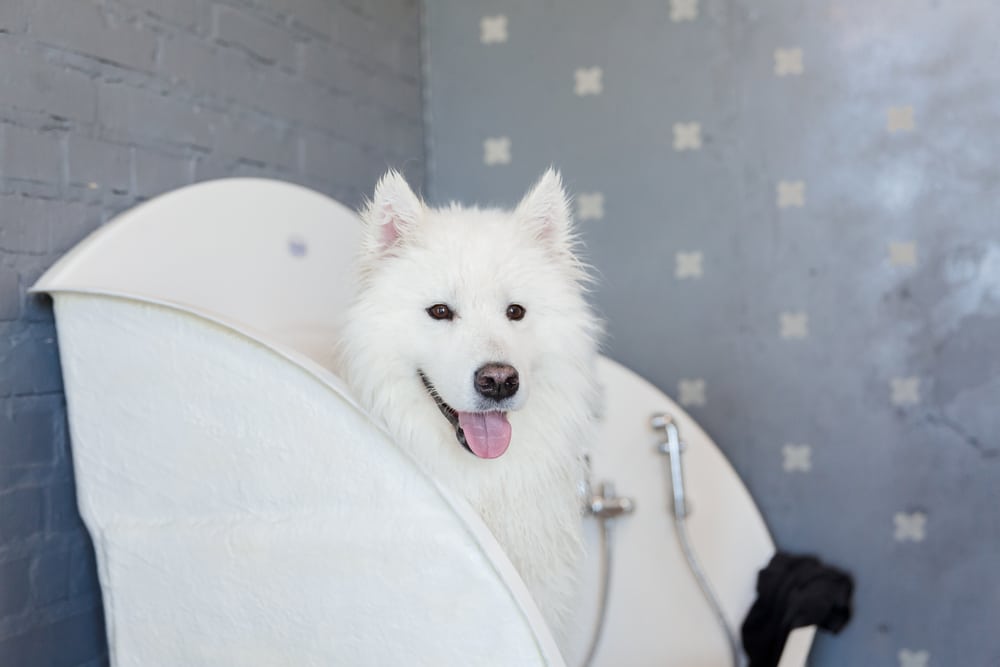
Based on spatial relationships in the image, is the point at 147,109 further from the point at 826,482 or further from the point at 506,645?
the point at 826,482

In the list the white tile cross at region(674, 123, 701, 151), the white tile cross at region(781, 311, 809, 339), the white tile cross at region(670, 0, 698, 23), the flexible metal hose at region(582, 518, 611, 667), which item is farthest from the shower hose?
the white tile cross at region(670, 0, 698, 23)

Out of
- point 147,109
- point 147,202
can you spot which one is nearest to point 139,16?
point 147,109

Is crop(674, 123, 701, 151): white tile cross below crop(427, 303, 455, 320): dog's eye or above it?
above

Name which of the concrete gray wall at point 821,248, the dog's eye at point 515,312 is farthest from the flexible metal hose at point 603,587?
the dog's eye at point 515,312

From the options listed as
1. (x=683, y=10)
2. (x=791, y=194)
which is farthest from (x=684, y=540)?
(x=683, y=10)

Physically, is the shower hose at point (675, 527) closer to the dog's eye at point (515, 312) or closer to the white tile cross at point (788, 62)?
the dog's eye at point (515, 312)

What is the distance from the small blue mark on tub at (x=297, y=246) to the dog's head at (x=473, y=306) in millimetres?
510

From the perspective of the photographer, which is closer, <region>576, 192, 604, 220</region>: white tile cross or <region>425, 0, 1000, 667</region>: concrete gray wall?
<region>425, 0, 1000, 667</region>: concrete gray wall

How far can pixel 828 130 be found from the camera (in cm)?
250

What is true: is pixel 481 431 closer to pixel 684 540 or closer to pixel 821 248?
pixel 684 540

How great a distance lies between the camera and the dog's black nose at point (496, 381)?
138cm

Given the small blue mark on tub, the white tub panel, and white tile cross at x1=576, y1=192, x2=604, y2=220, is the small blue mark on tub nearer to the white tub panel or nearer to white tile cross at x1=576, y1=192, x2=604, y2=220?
the white tub panel

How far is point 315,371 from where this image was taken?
1.23 m

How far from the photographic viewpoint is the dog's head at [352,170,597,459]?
4.68ft
